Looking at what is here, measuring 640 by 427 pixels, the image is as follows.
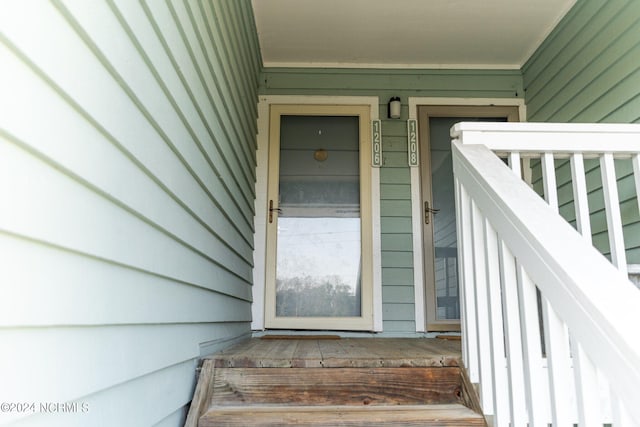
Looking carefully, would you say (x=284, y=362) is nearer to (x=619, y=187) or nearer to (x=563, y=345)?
(x=563, y=345)

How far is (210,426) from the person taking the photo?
1.41m

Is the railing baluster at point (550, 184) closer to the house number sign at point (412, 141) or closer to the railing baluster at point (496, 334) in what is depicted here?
the railing baluster at point (496, 334)

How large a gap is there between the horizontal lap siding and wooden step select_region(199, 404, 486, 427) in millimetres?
166

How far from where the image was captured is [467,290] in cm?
152

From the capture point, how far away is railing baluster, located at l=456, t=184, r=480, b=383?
150 centimetres

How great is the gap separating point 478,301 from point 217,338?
45.6 inches

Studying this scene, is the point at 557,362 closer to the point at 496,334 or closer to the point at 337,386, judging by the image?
the point at 496,334

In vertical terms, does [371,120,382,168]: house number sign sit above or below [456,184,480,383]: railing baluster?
above

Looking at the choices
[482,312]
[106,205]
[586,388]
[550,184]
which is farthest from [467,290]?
[106,205]

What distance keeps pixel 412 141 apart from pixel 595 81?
1251 millimetres

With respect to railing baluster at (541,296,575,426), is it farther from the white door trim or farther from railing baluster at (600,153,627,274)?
the white door trim

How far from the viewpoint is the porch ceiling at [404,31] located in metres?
2.90

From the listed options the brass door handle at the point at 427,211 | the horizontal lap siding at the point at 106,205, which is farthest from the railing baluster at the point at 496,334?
the brass door handle at the point at 427,211

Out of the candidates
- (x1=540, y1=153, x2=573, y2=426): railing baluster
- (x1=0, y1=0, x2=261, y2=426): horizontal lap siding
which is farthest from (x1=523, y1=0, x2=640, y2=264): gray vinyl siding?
(x1=0, y1=0, x2=261, y2=426): horizontal lap siding
